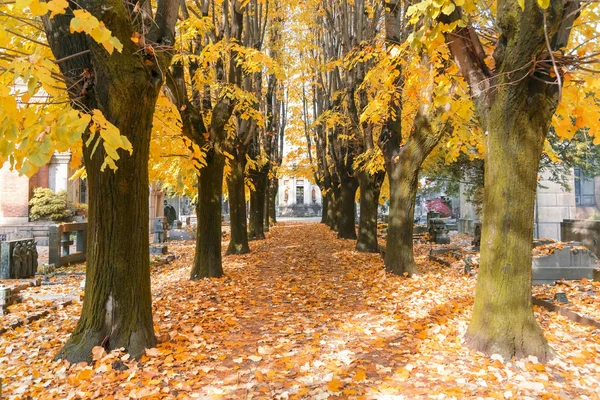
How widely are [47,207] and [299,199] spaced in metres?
46.6

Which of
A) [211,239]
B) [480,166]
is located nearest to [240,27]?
[211,239]

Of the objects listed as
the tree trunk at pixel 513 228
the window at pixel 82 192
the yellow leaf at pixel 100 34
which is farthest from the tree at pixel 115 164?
the window at pixel 82 192

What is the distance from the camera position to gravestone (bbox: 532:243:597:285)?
27.6 ft

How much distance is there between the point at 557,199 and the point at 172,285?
61.1 ft

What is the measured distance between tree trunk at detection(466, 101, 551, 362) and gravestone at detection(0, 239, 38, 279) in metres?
11.2

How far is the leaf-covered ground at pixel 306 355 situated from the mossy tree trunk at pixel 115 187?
0.98 ft

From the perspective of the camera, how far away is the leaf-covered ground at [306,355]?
11.9 feet

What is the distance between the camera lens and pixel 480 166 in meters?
18.2

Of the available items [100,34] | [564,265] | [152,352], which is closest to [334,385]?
[152,352]

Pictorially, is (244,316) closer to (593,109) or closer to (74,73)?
(74,73)

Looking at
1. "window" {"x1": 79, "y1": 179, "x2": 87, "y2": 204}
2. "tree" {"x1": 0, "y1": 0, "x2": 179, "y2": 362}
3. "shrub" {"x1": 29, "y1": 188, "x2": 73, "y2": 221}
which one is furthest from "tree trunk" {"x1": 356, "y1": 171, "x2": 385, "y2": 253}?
"window" {"x1": 79, "y1": 179, "x2": 87, "y2": 204}

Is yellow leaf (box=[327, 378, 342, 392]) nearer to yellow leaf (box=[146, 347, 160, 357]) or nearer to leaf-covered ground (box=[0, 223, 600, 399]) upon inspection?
leaf-covered ground (box=[0, 223, 600, 399])

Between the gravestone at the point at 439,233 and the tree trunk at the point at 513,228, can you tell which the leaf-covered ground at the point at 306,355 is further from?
the gravestone at the point at 439,233

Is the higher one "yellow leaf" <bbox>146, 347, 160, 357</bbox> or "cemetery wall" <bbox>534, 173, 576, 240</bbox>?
"cemetery wall" <bbox>534, 173, 576, 240</bbox>
